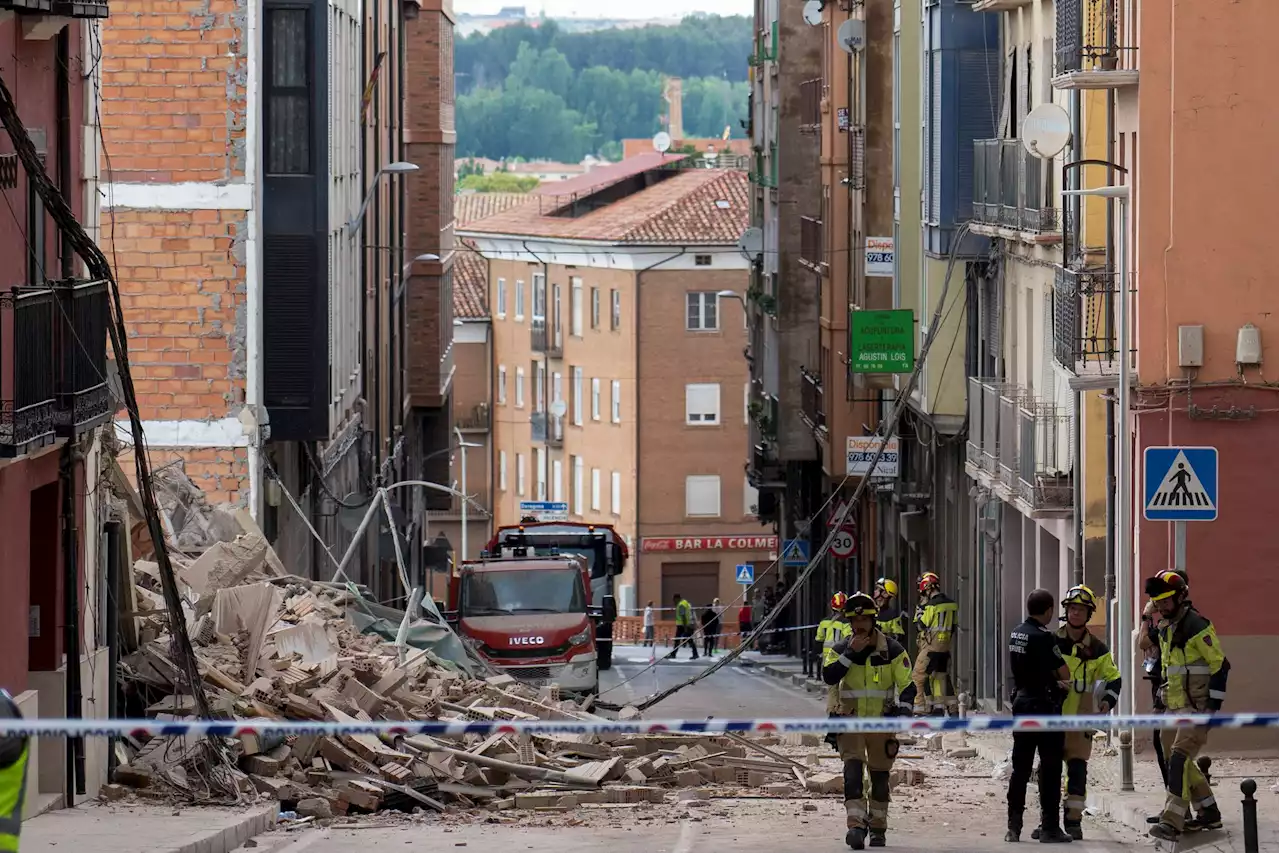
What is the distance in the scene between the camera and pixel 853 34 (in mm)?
47688

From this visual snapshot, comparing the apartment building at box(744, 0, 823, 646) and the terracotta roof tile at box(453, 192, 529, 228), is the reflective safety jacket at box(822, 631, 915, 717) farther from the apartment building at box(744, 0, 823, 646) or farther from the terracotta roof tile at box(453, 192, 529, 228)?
the terracotta roof tile at box(453, 192, 529, 228)

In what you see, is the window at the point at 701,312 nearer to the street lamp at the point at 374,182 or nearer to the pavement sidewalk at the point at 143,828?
the street lamp at the point at 374,182

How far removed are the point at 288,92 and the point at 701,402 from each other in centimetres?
5489

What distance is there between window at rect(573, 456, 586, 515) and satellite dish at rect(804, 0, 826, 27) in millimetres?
38362

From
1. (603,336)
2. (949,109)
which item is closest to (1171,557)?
(949,109)

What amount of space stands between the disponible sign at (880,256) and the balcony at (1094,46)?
14904mm

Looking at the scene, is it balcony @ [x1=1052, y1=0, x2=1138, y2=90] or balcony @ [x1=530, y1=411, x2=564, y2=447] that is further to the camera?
balcony @ [x1=530, y1=411, x2=564, y2=447]

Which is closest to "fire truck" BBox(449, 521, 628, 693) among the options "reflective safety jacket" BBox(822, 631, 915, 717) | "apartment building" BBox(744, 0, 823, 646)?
"apartment building" BBox(744, 0, 823, 646)

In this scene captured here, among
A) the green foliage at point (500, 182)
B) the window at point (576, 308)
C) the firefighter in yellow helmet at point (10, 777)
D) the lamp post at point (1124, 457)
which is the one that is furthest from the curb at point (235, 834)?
the green foliage at point (500, 182)

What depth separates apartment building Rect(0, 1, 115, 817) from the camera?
1823 centimetres

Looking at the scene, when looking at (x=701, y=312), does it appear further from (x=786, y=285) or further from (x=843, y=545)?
(x=843, y=545)

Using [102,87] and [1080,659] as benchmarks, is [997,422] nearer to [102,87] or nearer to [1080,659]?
[102,87]

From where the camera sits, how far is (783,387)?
57.0 meters

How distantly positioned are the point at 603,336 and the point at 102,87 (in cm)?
Answer: 5771
